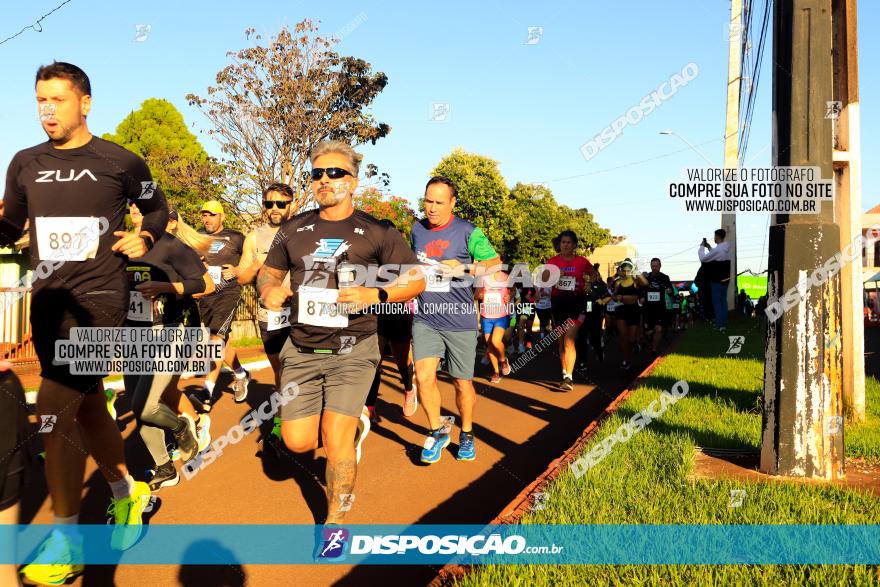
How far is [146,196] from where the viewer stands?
419 cm

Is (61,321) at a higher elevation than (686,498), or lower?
higher

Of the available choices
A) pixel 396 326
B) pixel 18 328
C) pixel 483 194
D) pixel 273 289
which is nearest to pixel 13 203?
pixel 273 289

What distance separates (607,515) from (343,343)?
173 centimetres

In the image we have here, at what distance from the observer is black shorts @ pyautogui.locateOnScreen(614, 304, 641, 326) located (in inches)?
514

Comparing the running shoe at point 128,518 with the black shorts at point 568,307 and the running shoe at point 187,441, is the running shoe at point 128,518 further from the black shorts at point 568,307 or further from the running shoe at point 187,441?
the black shorts at point 568,307

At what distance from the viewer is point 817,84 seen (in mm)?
4551

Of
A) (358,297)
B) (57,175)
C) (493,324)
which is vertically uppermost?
(57,175)

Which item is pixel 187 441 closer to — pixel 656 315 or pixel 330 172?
pixel 330 172

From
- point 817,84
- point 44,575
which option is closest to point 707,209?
point 817,84

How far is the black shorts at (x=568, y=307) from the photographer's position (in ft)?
36.1

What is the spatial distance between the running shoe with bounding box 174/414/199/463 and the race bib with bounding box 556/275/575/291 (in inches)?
256

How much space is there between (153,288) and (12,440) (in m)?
2.99

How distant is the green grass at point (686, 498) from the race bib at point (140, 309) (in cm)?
308

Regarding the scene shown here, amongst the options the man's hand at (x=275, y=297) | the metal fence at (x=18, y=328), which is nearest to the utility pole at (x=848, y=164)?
the man's hand at (x=275, y=297)
